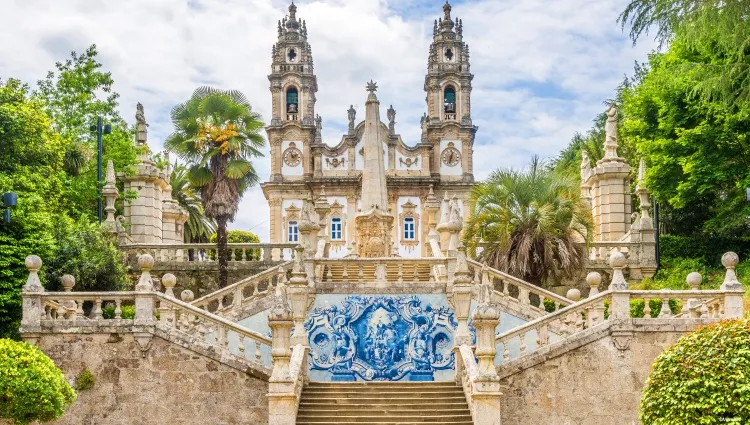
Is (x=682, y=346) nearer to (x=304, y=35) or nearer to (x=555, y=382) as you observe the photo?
(x=555, y=382)

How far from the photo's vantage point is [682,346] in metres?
13.9

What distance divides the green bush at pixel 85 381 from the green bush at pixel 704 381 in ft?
34.2

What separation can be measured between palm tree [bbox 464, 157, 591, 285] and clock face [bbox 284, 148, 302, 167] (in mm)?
32790

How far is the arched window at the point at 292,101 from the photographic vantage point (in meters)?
60.5

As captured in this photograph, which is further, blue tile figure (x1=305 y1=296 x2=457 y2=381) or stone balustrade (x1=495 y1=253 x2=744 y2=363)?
blue tile figure (x1=305 y1=296 x2=457 y2=381)

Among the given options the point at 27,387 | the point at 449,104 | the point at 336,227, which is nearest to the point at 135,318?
the point at 27,387

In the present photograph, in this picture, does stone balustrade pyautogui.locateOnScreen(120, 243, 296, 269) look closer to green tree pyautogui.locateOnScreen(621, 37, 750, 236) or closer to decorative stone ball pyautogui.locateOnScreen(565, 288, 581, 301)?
decorative stone ball pyautogui.locateOnScreen(565, 288, 581, 301)

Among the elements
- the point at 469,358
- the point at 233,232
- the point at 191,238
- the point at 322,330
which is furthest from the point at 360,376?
the point at 233,232

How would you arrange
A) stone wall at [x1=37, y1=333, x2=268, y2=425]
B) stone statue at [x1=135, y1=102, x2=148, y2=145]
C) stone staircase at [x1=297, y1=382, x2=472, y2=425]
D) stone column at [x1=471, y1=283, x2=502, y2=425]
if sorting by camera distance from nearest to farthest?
stone column at [x1=471, y1=283, x2=502, y2=425] < stone staircase at [x1=297, y1=382, x2=472, y2=425] < stone wall at [x1=37, y1=333, x2=268, y2=425] < stone statue at [x1=135, y1=102, x2=148, y2=145]

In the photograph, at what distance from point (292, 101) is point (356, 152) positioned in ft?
19.5

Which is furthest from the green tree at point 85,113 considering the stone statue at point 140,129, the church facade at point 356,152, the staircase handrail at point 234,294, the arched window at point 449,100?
the arched window at point 449,100

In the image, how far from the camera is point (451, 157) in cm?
5928


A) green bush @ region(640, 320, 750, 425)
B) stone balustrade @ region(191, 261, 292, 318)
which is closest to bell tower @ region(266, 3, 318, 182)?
stone balustrade @ region(191, 261, 292, 318)

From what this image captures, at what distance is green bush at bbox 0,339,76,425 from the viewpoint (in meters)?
15.8
